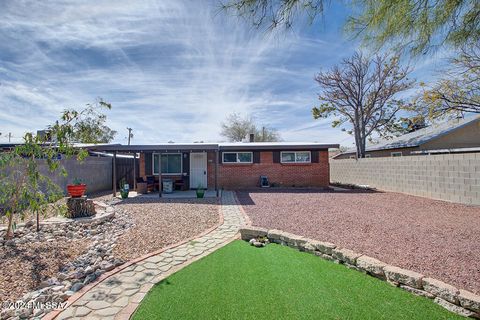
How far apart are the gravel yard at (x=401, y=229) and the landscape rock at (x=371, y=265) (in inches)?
15.2

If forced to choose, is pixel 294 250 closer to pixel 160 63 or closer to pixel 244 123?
pixel 160 63

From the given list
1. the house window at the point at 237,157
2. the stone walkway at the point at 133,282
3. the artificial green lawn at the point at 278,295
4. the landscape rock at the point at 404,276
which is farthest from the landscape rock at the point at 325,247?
the house window at the point at 237,157

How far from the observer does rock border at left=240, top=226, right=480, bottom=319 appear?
2506 millimetres

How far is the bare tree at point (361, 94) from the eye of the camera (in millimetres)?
19672

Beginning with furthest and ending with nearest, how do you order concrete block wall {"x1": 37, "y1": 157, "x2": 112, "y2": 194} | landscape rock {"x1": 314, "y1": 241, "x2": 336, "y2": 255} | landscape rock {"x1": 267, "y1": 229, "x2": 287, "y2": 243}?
1. concrete block wall {"x1": 37, "y1": 157, "x2": 112, "y2": 194}
2. landscape rock {"x1": 267, "y1": 229, "x2": 287, "y2": 243}
3. landscape rock {"x1": 314, "y1": 241, "x2": 336, "y2": 255}

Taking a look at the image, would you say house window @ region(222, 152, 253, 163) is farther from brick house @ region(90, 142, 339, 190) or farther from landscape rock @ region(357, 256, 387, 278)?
landscape rock @ region(357, 256, 387, 278)

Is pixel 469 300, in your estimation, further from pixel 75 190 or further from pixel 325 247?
pixel 75 190

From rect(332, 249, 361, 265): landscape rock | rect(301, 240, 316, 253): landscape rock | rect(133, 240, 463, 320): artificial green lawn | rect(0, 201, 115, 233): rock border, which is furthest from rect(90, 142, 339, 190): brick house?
rect(133, 240, 463, 320): artificial green lawn

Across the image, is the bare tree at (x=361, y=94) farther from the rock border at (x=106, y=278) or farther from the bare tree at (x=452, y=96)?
the rock border at (x=106, y=278)

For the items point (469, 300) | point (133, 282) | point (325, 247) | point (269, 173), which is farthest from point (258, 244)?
point (269, 173)

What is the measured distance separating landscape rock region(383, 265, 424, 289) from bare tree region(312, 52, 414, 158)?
18798 mm

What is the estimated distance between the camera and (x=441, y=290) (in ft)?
8.75

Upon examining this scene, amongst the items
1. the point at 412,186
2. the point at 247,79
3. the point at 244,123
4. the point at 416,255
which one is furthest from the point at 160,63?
the point at 244,123

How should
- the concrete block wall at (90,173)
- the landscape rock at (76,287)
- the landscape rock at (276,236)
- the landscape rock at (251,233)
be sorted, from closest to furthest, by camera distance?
the landscape rock at (76,287) < the landscape rock at (276,236) < the landscape rock at (251,233) < the concrete block wall at (90,173)
